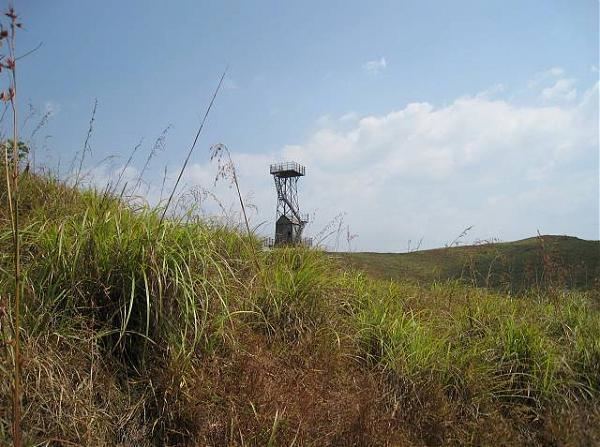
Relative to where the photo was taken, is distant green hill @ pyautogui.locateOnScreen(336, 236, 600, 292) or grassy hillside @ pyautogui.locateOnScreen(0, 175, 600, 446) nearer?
grassy hillside @ pyautogui.locateOnScreen(0, 175, 600, 446)

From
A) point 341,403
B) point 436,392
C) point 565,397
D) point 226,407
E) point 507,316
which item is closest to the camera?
point 226,407

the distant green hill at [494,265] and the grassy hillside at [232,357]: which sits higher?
the distant green hill at [494,265]

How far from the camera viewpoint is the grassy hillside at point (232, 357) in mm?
2449

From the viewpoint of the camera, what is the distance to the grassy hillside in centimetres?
245

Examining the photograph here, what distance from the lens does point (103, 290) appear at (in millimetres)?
2838

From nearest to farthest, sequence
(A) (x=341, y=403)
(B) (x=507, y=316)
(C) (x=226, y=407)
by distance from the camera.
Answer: (C) (x=226, y=407) < (A) (x=341, y=403) < (B) (x=507, y=316)

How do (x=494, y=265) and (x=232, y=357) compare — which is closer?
(x=232, y=357)

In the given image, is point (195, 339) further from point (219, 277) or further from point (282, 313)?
point (282, 313)

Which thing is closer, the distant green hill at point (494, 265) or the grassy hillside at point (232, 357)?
the grassy hillside at point (232, 357)

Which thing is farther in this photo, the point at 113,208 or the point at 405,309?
the point at 405,309

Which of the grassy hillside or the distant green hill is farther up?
the distant green hill

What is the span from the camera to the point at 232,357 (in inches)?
114

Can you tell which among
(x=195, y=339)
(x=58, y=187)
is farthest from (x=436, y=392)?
(x=58, y=187)

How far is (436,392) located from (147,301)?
2001 mm
